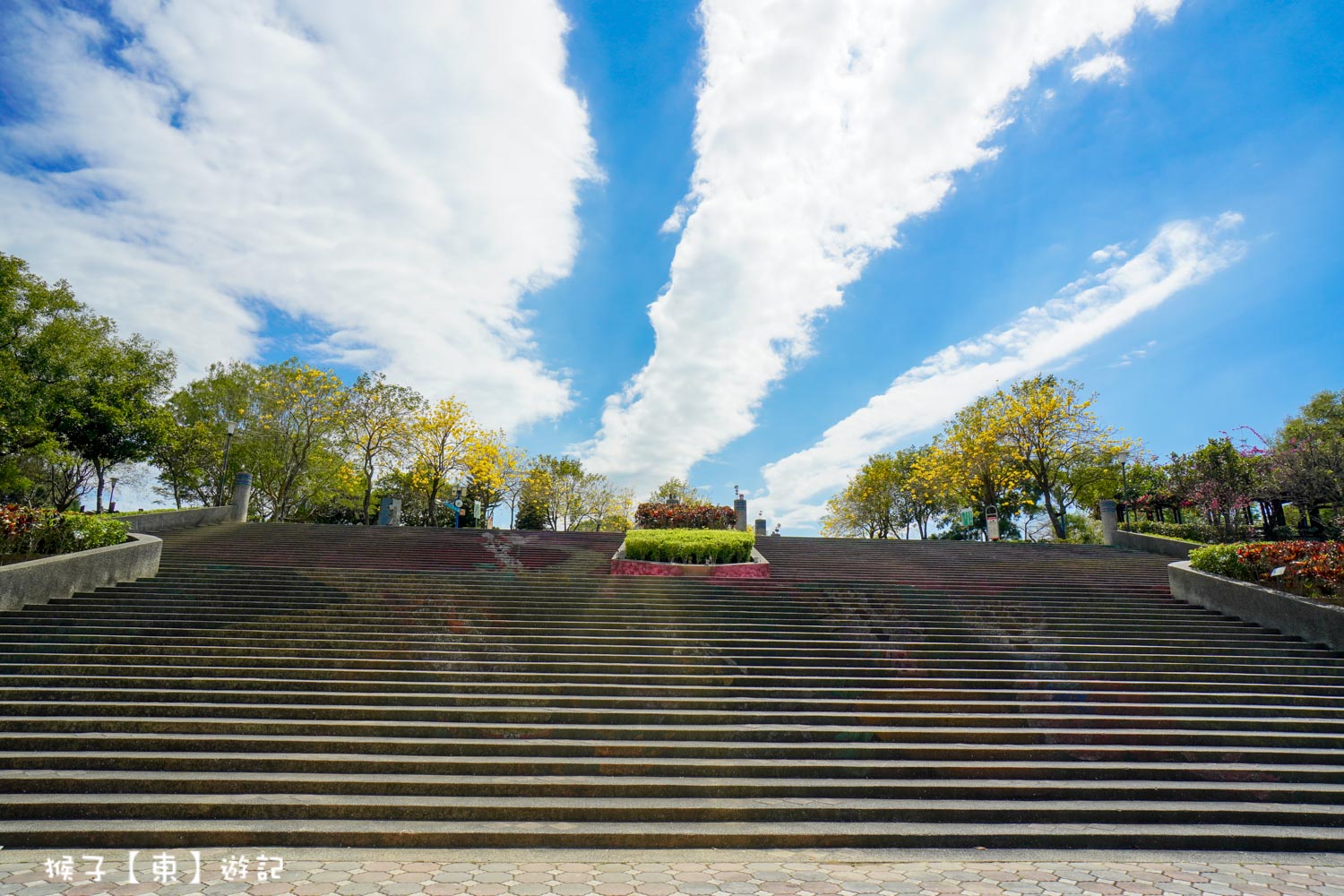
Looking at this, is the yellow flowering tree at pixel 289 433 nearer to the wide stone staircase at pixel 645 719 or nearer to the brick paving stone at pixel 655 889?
the wide stone staircase at pixel 645 719

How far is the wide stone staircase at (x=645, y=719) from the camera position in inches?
206

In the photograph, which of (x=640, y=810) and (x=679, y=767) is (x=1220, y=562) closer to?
(x=679, y=767)

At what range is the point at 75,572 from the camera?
33.8 feet

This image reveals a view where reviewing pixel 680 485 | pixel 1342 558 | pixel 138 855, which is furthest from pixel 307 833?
pixel 680 485

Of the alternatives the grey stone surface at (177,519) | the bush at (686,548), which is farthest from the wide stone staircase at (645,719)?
the grey stone surface at (177,519)

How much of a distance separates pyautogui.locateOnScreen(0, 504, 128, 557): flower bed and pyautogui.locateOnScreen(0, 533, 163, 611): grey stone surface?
0.35 metres

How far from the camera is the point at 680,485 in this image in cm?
5006

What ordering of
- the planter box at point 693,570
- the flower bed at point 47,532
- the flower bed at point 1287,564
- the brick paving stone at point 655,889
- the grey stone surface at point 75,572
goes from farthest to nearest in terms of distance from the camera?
the planter box at point 693,570 → the flower bed at point 47,532 → the flower bed at point 1287,564 → the grey stone surface at point 75,572 → the brick paving stone at point 655,889

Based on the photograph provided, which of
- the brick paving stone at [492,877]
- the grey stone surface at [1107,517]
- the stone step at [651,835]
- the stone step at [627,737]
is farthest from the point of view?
the grey stone surface at [1107,517]

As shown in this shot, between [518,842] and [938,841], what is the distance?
3.22 metres

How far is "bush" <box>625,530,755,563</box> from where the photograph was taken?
1391 cm

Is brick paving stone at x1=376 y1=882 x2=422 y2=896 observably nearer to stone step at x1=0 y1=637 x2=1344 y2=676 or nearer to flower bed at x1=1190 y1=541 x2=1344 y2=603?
stone step at x1=0 y1=637 x2=1344 y2=676

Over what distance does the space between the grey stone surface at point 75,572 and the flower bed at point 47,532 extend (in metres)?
0.35

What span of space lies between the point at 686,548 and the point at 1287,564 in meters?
10.2
